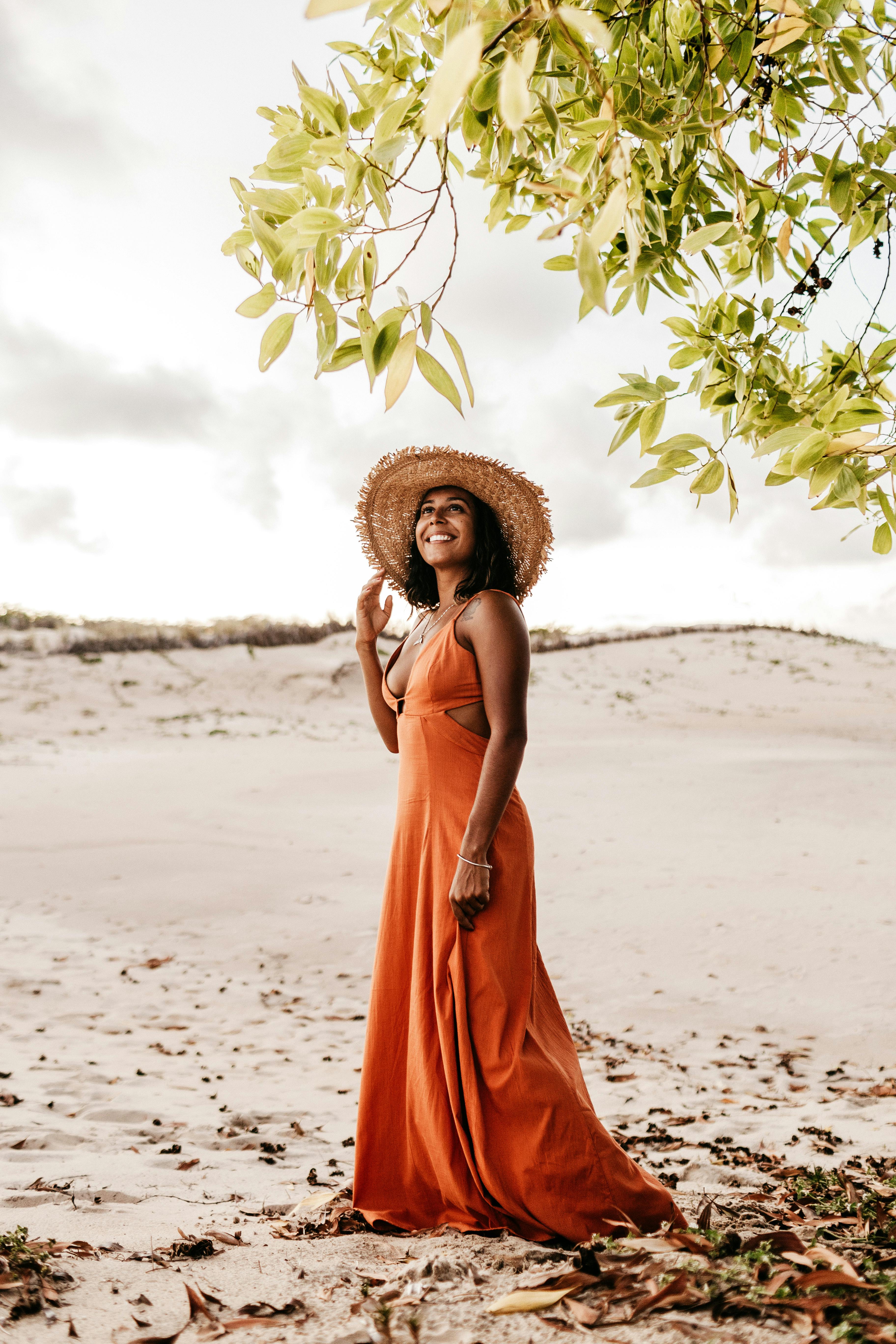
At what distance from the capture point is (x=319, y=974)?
21.2ft

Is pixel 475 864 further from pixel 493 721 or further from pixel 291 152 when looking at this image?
pixel 291 152

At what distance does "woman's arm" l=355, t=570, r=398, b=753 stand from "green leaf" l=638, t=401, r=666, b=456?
1.28 meters

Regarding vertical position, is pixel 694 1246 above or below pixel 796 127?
below

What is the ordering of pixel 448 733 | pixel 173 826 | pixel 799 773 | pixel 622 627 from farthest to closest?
pixel 622 627 → pixel 799 773 → pixel 173 826 → pixel 448 733

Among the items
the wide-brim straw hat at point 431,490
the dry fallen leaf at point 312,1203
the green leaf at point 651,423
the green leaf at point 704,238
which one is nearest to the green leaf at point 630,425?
the green leaf at point 651,423

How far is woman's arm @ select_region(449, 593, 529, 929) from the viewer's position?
8.40 feet

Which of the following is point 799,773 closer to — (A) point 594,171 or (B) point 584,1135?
(B) point 584,1135

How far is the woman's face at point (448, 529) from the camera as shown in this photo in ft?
9.64

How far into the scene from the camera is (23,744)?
14.4m

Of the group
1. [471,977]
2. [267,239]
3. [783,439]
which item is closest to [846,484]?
[783,439]

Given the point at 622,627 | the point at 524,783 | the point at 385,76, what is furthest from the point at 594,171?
the point at 622,627

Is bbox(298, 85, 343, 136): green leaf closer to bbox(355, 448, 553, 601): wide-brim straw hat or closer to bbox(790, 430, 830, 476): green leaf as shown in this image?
bbox(790, 430, 830, 476): green leaf

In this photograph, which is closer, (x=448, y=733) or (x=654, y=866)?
(x=448, y=733)

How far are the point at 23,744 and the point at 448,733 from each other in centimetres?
1350
